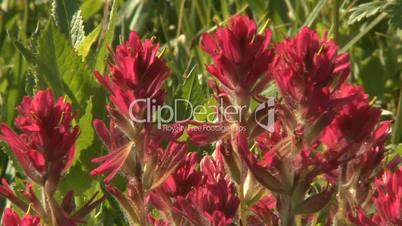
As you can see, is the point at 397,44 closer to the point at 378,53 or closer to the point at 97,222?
the point at 378,53

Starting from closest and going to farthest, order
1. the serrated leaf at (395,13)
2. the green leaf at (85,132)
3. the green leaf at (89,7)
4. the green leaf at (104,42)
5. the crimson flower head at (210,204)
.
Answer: the crimson flower head at (210,204) → the green leaf at (85,132) → the green leaf at (104,42) → the serrated leaf at (395,13) → the green leaf at (89,7)

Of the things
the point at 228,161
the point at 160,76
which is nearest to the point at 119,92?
the point at 160,76

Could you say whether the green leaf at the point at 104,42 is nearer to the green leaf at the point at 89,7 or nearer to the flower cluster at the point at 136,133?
the green leaf at the point at 89,7

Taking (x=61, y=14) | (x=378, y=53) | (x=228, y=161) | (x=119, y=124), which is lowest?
(x=378, y=53)

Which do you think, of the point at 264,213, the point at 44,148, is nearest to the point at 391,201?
the point at 264,213

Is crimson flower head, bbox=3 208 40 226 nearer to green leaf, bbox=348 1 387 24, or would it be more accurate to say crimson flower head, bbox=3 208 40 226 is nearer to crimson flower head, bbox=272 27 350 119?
crimson flower head, bbox=272 27 350 119

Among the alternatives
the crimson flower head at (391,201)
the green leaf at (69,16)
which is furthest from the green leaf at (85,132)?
the crimson flower head at (391,201)
